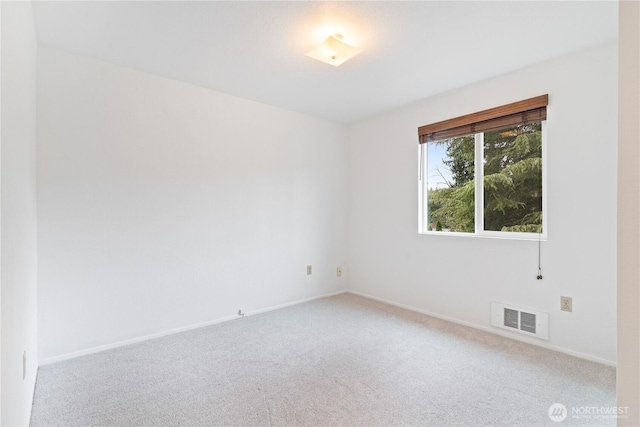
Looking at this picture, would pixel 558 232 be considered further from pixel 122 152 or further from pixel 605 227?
pixel 122 152

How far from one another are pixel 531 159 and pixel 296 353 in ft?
8.47

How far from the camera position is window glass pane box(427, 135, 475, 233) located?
130 inches

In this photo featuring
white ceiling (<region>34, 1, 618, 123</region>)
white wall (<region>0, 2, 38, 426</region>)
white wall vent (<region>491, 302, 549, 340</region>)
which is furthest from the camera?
white wall vent (<region>491, 302, 549, 340</region>)

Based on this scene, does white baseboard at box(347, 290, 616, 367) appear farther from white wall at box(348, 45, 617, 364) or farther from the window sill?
the window sill

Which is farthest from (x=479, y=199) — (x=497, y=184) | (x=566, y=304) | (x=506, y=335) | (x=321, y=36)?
(x=321, y=36)

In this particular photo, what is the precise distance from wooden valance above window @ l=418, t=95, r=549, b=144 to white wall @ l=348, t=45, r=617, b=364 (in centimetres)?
7

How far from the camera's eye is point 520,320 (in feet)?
9.16

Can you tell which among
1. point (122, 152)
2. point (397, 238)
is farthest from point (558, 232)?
point (122, 152)

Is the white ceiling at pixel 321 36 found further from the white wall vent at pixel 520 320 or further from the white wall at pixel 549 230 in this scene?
the white wall vent at pixel 520 320

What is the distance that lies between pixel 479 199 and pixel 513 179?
354mm

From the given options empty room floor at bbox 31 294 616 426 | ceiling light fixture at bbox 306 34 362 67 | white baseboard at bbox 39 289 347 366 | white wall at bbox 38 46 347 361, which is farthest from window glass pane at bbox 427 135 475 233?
white baseboard at bbox 39 289 347 366

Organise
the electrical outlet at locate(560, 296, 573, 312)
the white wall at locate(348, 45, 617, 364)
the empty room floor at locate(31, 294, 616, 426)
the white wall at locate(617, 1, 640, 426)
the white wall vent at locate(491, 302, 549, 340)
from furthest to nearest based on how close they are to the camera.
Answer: the white wall vent at locate(491, 302, 549, 340) → the electrical outlet at locate(560, 296, 573, 312) → the white wall at locate(348, 45, 617, 364) → the empty room floor at locate(31, 294, 616, 426) → the white wall at locate(617, 1, 640, 426)

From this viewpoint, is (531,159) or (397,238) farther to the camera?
(397,238)

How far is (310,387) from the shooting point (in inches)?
80.8
